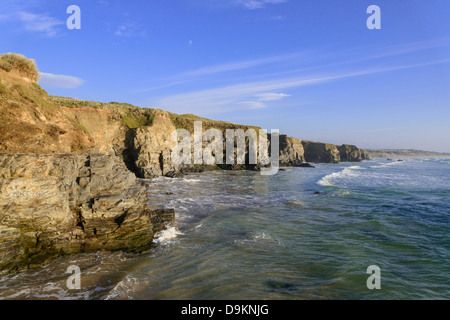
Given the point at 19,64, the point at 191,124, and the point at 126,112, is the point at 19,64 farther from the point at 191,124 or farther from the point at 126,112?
the point at 191,124

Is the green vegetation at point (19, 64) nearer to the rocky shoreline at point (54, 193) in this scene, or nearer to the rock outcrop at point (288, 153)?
the rocky shoreline at point (54, 193)

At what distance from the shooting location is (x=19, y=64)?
20.1 metres

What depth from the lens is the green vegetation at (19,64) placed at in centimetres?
1934

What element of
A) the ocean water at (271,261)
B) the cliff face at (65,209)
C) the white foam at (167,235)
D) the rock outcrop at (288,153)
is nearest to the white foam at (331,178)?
the ocean water at (271,261)

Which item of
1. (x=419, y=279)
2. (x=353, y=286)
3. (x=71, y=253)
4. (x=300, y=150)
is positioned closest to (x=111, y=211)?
(x=71, y=253)

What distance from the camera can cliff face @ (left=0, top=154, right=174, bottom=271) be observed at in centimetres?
1085

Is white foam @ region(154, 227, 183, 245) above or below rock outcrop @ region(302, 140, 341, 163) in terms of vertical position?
below

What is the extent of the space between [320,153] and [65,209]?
406ft

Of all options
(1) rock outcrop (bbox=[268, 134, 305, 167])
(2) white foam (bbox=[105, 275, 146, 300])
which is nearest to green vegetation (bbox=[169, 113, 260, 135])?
(1) rock outcrop (bbox=[268, 134, 305, 167])

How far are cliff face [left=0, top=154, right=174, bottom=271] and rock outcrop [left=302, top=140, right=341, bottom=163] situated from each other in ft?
388

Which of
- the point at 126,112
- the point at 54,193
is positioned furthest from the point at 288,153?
the point at 54,193

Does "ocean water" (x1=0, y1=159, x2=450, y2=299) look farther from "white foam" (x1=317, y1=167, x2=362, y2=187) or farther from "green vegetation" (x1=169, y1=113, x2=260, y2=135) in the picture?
"green vegetation" (x1=169, y1=113, x2=260, y2=135)

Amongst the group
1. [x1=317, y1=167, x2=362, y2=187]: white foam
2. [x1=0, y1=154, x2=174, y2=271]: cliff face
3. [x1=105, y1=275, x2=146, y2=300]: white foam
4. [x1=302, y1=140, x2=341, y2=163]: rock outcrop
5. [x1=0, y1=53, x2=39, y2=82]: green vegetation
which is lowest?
[x1=105, y1=275, x2=146, y2=300]: white foam
